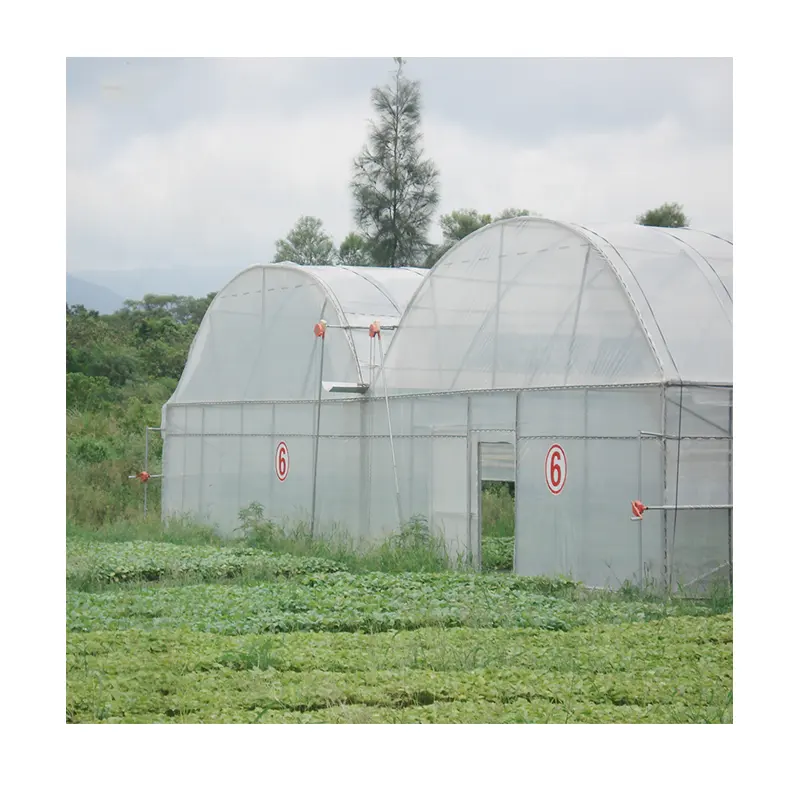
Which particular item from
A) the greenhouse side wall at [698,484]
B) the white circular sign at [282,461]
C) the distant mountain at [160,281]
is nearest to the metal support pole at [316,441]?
the white circular sign at [282,461]

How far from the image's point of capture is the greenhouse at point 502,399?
13133 millimetres

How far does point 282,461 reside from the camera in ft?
65.3

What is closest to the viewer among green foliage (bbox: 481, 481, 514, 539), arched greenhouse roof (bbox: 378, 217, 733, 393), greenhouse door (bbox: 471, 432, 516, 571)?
arched greenhouse roof (bbox: 378, 217, 733, 393)

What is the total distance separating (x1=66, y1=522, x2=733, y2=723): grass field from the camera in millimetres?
8688

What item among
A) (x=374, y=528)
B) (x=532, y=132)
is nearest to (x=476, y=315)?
(x=374, y=528)

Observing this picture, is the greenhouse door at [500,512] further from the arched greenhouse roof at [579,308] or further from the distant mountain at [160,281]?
the distant mountain at [160,281]

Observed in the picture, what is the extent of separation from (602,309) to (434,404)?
3.60m

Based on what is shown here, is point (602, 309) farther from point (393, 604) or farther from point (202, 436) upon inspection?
point (202, 436)

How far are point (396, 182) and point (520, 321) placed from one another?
1896 centimetres

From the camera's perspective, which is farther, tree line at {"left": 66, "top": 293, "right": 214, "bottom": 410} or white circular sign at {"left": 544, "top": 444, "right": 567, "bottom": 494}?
tree line at {"left": 66, "top": 293, "right": 214, "bottom": 410}

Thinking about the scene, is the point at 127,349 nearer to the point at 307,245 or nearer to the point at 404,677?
the point at 307,245

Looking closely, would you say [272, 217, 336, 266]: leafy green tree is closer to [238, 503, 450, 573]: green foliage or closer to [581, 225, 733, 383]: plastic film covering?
[238, 503, 450, 573]: green foliage

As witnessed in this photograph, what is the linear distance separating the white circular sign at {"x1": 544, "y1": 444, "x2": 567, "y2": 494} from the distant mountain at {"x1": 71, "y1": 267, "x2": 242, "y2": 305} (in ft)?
57.9

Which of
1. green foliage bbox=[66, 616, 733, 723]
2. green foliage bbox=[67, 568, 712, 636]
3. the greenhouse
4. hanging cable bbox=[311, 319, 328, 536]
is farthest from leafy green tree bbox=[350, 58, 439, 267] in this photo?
green foliage bbox=[66, 616, 733, 723]
